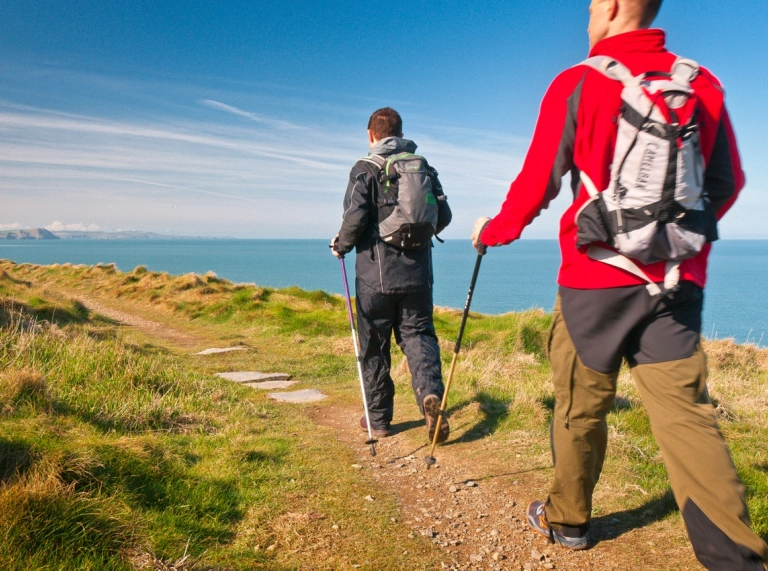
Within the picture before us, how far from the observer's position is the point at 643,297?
2.44 m

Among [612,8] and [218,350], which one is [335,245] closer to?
[612,8]

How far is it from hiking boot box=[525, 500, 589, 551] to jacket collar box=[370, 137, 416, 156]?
3.15m

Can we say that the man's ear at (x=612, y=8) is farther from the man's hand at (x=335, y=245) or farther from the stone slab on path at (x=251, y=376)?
the stone slab on path at (x=251, y=376)

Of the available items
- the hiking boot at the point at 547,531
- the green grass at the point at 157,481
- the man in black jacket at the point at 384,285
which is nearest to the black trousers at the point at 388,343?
the man in black jacket at the point at 384,285

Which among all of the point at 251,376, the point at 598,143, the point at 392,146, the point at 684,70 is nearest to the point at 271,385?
the point at 251,376

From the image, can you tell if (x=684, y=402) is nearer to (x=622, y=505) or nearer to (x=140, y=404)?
(x=622, y=505)

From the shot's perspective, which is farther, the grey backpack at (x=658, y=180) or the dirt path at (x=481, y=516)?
the dirt path at (x=481, y=516)

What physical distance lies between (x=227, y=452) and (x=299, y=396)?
2706 mm

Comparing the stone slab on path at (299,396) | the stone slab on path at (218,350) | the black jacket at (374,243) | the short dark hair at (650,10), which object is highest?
the short dark hair at (650,10)

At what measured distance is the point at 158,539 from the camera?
290cm

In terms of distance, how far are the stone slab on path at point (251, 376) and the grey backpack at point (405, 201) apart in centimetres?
400

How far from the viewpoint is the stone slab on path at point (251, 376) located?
26.2 feet

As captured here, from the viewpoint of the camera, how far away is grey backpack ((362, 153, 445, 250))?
191 inches

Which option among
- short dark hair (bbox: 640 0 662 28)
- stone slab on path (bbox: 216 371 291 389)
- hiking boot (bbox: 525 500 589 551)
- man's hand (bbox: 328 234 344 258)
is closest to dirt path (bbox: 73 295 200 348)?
stone slab on path (bbox: 216 371 291 389)
